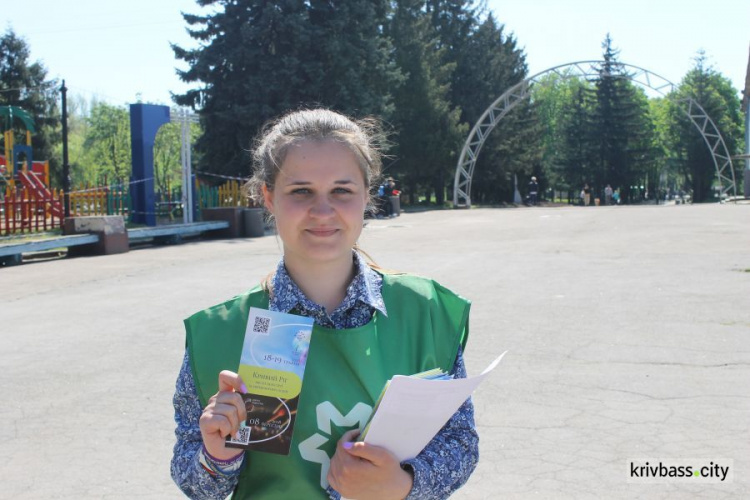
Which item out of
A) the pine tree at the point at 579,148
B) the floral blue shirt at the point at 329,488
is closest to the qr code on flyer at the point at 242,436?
the floral blue shirt at the point at 329,488

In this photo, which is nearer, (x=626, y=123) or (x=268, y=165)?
(x=268, y=165)

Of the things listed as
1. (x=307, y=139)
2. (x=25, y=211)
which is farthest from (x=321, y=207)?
(x=25, y=211)

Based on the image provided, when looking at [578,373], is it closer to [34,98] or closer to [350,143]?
[350,143]

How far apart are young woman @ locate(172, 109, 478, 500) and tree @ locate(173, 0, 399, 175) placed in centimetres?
3042

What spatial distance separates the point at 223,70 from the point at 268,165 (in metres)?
32.8

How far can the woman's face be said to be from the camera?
6.97ft

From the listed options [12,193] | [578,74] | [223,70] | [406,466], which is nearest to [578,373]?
[406,466]

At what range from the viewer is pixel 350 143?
7.09 feet

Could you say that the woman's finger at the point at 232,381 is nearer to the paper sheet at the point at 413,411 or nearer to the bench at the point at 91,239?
the paper sheet at the point at 413,411

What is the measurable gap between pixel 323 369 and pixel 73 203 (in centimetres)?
2212

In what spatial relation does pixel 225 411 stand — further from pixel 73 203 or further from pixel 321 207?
pixel 73 203

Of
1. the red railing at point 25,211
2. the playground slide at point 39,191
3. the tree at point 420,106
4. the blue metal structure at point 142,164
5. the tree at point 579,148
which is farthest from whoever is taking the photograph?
the tree at point 579,148

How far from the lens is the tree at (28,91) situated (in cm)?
5009

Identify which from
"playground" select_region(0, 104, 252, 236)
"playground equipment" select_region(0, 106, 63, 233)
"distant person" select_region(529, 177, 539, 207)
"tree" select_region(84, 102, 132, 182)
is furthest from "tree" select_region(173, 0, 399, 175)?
"distant person" select_region(529, 177, 539, 207)
